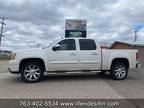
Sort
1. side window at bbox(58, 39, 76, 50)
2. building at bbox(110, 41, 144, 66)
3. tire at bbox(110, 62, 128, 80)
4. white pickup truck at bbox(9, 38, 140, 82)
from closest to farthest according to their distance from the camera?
white pickup truck at bbox(9, 38, 140, 82) → side window at bbox(58, 39, 76, 50) → tire at bbox(110, 62, 128, 80) → building at bbox(110, 41, 144, 66)

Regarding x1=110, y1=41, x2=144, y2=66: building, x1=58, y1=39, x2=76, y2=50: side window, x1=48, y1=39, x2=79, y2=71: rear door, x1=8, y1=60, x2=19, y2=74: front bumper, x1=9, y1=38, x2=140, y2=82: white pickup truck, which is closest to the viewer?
x1=8, y1=60, x2=19, y2=74: front bumper

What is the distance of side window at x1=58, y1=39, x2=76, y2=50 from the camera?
36.3ft

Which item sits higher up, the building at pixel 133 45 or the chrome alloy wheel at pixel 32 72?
the building at pixel 133 45

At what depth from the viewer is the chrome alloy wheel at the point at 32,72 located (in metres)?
10.6

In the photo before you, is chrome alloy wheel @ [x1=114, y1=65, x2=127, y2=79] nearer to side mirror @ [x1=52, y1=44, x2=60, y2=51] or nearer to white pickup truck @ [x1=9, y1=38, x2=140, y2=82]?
white pickup truck @ [x1=9, y1=38, x2=140, y2=82]

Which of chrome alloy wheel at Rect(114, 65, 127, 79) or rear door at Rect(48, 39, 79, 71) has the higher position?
rear door at Rect(48, 39, 79, 71)

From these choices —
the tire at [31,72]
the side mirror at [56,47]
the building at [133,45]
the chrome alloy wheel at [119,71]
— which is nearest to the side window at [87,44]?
the side mirror at [56,47]

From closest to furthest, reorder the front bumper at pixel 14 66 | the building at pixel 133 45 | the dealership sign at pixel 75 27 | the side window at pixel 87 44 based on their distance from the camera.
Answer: the front bumper at pixel 14 66 → the side window at pixel 87 44 → the building at pixel 133 45 → the dealership sign at pixel 75 27

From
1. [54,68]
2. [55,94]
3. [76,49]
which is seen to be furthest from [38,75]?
[55,94]

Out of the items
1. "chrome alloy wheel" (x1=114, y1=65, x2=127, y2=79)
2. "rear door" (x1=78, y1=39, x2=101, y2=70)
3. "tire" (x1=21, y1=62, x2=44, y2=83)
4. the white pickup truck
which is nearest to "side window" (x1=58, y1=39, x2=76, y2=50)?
the white pickup truck

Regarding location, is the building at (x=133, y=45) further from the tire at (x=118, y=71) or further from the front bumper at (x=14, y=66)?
the front bumper at (x=14, y=66)

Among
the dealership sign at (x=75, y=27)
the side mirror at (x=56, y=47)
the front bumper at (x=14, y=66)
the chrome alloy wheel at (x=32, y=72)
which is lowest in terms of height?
the chrome alloy wheel at (x=32, y=72)

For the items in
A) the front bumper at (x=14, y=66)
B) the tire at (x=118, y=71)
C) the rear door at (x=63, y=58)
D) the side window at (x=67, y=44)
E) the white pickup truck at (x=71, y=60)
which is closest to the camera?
the front bumper at (x=14, y=66)

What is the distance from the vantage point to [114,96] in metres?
7.79
